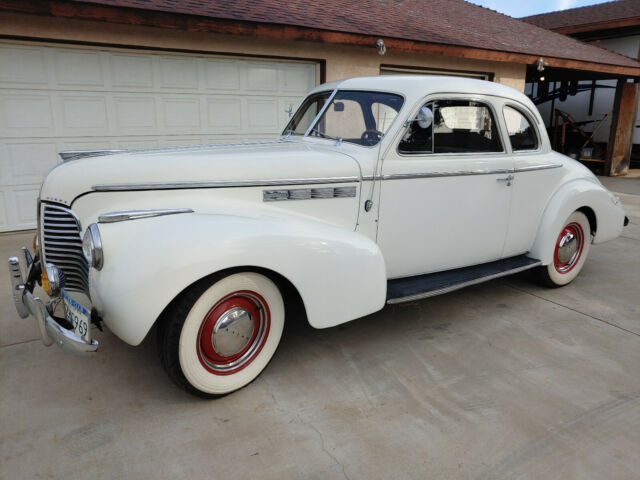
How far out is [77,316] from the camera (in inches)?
99.4

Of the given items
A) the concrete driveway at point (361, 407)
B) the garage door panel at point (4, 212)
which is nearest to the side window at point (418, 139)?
the concrete driveway at point (361, 407)

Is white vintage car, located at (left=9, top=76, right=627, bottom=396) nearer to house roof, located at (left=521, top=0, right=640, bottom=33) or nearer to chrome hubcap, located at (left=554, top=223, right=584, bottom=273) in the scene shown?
chrome hubcap, located at (left=554, top=223, right=584, bottom=273)

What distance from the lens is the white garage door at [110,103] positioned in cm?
591

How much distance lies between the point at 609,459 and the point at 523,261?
2119mm

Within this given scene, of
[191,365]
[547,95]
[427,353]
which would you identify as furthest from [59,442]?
[547,95]

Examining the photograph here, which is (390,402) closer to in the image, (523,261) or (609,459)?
(609,459)

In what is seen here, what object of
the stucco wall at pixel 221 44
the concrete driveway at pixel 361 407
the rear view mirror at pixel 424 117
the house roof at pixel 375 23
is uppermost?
the house roof at pixel 375 23

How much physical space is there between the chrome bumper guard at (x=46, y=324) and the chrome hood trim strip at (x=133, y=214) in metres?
0.59

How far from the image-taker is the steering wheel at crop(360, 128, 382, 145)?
3.44 meters

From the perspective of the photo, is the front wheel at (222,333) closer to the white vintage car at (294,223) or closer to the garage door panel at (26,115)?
the white vintage car at (294,223)

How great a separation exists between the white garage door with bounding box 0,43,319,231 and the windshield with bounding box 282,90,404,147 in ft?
11.1

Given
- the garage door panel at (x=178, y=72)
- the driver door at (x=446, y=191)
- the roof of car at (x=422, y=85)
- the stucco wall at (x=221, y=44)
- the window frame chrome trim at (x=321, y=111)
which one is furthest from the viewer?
the garage door panel at (x=178, y=72)

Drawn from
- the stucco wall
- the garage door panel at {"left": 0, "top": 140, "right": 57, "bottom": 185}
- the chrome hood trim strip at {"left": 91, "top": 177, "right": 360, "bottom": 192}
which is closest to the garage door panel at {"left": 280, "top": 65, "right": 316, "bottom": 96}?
the stucco wall

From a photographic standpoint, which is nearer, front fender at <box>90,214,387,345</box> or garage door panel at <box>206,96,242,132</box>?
A: front fender at <box>90,214,387,345</box>
